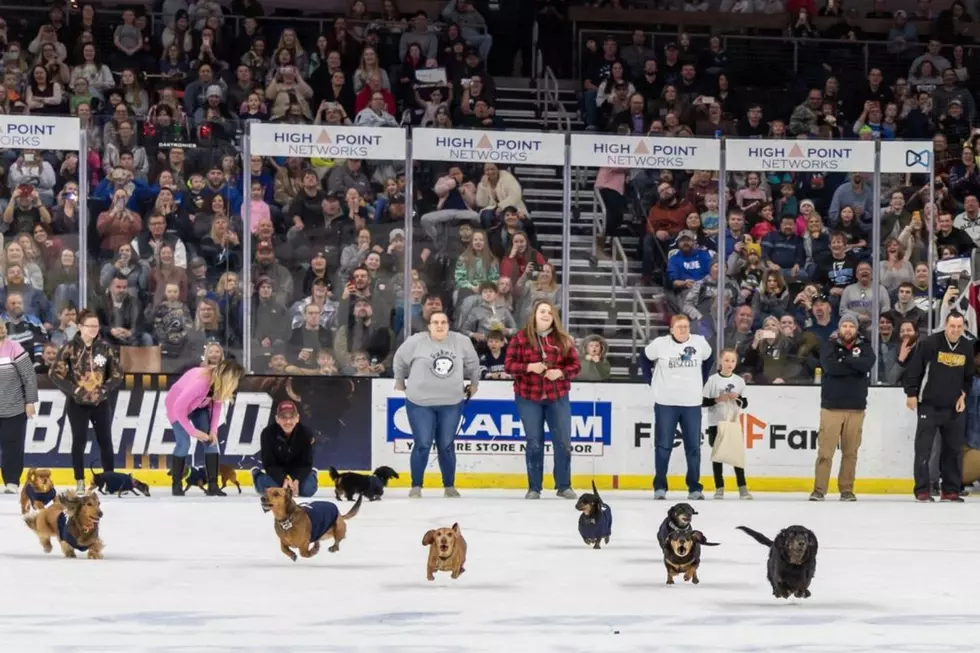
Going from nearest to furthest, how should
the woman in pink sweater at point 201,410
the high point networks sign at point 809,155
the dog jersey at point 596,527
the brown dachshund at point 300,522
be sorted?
the brown dachshund at point 300,522, the dog jersey at point 596,527, the woman in pink sweater at point 201,410, the high point networks sign at point 809,155

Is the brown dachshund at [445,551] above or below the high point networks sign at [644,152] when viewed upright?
below

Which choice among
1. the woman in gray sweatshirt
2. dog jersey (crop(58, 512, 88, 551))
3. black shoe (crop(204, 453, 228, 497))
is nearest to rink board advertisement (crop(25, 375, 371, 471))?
black shoe (crop(204, 453, 228, 497))

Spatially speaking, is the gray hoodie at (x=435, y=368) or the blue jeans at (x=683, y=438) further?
the blue jeans at (x=683, y=438)

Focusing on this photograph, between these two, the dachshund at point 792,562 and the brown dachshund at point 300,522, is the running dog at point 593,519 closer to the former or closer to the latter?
the brown dachshund at point 300,522

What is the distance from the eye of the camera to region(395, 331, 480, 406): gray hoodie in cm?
1477

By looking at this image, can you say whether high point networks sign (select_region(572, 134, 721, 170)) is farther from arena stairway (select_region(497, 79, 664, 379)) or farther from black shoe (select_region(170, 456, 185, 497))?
black shoe (select_region(170, 456, 185, 497))

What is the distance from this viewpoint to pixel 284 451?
13.3 meters

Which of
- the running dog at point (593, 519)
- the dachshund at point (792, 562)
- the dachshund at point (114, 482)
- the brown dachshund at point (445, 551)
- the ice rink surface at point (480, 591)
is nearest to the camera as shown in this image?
the ice rink surface at point (480, 591)

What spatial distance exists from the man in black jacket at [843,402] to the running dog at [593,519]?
4741mm

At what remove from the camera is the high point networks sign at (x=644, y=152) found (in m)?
16.6

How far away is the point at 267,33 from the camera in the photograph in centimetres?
2186

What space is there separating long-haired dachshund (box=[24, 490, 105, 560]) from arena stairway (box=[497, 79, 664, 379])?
7.21m

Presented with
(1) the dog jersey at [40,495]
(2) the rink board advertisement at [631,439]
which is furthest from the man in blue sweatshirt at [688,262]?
(1) the dog jersey at [40,495]

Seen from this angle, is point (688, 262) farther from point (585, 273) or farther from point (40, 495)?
point (40, 495)
